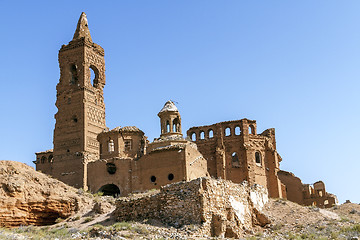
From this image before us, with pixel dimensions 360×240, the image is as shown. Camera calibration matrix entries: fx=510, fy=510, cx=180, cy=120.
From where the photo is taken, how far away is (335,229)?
2109 cm

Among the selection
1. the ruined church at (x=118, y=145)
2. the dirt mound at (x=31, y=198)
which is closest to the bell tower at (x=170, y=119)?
the ruined church at (x=118, y=145)

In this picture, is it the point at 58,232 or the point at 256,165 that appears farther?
the point at 256,165

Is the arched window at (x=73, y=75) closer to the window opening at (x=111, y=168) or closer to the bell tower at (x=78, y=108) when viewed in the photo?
the bell tower at (x=78, y=108)

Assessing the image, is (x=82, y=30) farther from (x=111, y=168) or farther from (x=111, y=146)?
(x=111, y=168)

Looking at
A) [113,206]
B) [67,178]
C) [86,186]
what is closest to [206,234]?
[113,206]

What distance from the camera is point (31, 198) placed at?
76.9 feet

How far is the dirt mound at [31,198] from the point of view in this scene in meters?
22.6

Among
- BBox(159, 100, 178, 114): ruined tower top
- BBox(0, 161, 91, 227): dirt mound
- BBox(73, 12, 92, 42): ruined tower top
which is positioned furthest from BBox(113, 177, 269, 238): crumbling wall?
BBox(73, 12, 92, 42): ruined tower top

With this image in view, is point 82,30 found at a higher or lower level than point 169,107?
higher

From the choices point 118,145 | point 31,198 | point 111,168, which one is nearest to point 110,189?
point 111,168

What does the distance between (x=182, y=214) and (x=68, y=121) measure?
948 inches

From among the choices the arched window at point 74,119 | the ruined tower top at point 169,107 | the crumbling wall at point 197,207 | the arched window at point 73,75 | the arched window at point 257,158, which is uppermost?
the arched window at point 73,75

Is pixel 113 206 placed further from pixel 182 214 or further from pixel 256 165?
pixel 256 165

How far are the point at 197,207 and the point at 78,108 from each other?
24296mm
